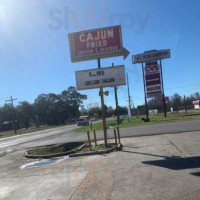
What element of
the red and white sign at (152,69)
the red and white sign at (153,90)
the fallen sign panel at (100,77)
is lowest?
the fallen sign panel at (100,77)

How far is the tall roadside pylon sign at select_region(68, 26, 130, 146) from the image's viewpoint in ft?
50.2

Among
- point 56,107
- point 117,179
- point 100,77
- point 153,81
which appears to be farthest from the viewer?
point 56,107

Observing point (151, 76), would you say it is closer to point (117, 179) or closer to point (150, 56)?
point (150, 56)

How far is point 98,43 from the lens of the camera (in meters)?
15.4

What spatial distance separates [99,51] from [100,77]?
1262mm

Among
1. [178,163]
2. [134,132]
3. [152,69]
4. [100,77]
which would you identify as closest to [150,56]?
[152,69]

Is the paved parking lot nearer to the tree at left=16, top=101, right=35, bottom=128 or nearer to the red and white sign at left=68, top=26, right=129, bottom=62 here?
the red and white sign at left=68, top=26, right=129, bottom=62

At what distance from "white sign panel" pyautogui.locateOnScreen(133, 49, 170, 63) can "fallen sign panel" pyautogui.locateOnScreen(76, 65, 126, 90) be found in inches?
1143

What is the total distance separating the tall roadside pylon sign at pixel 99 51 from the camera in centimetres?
1529

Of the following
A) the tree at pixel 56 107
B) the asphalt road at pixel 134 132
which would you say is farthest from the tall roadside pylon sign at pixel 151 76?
the tree at pixel 56 107

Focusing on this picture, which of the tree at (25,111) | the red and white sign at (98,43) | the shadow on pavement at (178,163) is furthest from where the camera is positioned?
the tree at (25,111)

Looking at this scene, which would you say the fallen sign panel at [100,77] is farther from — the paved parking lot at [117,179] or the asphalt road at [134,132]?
the asphalt road at [134,132]

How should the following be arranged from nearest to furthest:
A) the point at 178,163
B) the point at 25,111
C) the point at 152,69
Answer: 1. the point at 178,163
2. the point at 152,69
3. the point at 25,111

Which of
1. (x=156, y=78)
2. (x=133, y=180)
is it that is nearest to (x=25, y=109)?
(x=156, y=78)
